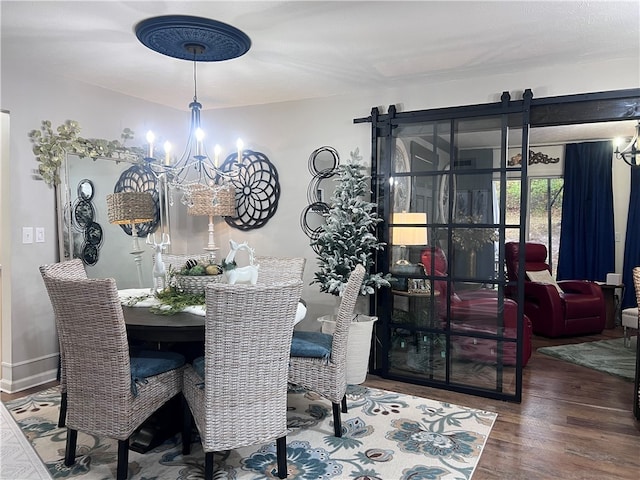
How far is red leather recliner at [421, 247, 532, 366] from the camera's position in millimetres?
3391

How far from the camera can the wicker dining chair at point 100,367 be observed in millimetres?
2094

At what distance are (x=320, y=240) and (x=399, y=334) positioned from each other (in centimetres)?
104

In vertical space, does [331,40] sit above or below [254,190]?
above

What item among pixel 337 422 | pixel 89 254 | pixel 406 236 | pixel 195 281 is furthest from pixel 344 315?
pixel 89 254

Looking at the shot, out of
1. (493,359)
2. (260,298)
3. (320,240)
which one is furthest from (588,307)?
(260,298)

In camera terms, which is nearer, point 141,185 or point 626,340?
point 141,185

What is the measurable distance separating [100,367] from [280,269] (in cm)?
164

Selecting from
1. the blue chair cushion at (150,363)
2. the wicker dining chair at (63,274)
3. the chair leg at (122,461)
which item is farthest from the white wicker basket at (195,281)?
the chair leg at (122,461)

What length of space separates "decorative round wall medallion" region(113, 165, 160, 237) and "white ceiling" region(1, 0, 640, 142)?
76 centimetres

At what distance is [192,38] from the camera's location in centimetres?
273

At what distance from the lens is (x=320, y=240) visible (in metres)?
3.67

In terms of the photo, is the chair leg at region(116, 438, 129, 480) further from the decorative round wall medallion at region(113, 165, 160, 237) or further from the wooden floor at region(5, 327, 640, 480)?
the decorative round wall medallion at region(113, 165, 160, 237)

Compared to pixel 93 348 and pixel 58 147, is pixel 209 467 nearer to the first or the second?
pixel 93 348

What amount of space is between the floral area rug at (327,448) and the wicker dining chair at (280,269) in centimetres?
94
